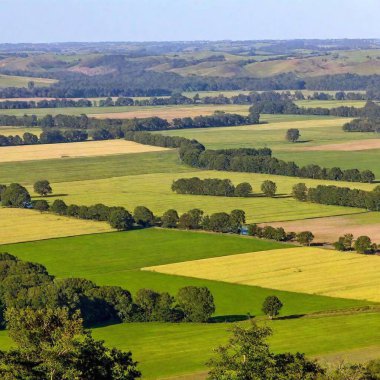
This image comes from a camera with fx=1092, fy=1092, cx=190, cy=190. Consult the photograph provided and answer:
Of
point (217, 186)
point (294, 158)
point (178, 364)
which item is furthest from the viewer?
point (294, 158)

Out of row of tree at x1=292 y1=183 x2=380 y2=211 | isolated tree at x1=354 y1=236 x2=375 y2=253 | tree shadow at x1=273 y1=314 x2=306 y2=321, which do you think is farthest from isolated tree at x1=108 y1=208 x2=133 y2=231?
tree shadow at x1=273 y1=314 x2=306 y2=321

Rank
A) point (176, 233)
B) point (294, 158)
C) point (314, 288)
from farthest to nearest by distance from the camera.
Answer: point (294, 158) < point (176, 233) < point (314, 288)

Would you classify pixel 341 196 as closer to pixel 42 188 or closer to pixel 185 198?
pixel 185 198

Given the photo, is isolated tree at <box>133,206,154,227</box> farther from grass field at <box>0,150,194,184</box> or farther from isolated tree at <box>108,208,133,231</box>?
grass field at <box>0,150,194,184</box>

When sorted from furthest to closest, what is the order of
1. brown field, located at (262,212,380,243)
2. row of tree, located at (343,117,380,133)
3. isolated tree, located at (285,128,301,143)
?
row of tree, located at (343,117,380,133)
isolated tree, located at (285,128,301,143)
brown field, located at (262,212,380,243)

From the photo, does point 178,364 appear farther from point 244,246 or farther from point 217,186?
point 217,186

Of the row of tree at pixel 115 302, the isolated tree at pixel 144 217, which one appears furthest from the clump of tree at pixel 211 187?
the row of tree at pixel 115 302

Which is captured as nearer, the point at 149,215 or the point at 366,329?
the point at 366,329

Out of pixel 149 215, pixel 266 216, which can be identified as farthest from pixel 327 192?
pixel 149 215
